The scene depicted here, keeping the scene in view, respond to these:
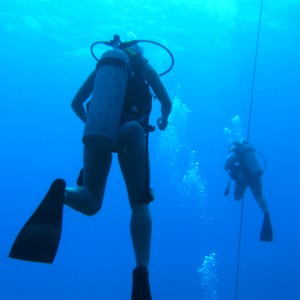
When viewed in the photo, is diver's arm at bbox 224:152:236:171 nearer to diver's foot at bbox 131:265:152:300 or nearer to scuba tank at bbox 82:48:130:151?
scuba tank at bbox 82:48:130:151

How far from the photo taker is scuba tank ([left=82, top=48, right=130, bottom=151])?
136 inches

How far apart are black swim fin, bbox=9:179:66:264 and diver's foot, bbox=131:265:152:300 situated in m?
0.68

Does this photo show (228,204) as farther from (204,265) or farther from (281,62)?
(281,62)

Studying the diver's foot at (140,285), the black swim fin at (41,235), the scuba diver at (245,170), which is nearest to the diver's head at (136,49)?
the black swim fin at (41,235)

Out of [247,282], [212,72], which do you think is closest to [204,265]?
[247,282]

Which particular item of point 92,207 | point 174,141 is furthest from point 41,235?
point 174,141

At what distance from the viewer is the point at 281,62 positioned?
35938 millimetres

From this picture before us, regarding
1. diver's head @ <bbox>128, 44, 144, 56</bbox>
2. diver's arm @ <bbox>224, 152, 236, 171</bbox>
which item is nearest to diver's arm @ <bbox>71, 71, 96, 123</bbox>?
diver's head @ <bbox>128, 44, 144, 56</bbox>

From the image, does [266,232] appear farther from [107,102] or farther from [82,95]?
[107,102]

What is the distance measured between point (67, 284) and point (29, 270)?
885 cm

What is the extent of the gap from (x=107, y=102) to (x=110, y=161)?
581 millimetres

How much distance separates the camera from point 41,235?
2.96 metres

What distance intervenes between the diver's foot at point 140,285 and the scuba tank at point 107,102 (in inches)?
42.8

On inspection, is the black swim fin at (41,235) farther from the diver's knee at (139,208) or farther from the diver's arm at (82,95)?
Result: the diver's arm at (82,95)
